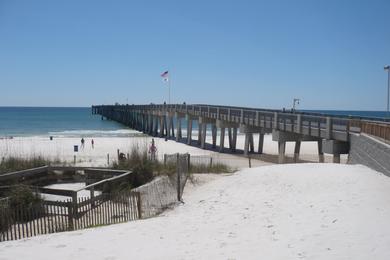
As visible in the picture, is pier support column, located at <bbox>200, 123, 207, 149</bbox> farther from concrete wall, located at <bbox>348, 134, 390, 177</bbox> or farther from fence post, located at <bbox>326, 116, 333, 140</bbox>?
concrete wall, located at <bbox>348, 134, 390, 177</bbox>

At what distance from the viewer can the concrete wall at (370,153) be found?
40.5 feet

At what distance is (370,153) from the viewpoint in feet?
47.0

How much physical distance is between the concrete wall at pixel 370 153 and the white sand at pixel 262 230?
39 cm

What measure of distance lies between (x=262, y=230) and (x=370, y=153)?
297 inches

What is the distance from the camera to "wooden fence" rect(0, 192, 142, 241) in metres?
10.2

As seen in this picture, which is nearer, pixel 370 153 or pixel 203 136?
pixel 370 153

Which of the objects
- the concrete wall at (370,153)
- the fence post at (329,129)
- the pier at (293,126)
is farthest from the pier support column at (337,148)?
the concrete wall at (370,153)

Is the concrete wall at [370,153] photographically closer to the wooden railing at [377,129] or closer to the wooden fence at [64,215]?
the wooden railing at [377,129]

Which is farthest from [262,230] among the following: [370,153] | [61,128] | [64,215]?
[61,128]

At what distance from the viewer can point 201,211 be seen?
11.6 metres

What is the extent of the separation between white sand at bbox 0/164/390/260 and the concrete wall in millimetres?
386

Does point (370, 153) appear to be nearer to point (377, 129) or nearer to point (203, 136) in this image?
point (377, 129)

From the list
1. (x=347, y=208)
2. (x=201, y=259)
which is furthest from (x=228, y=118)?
(x=201, y=259)

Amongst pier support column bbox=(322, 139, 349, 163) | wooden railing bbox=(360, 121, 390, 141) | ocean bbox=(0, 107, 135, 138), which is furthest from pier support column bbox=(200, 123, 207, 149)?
wooden railing bbox=(360, 121, 390, 141)
